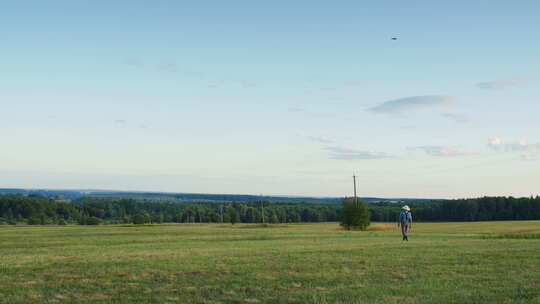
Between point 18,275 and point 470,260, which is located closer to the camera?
point 18,275

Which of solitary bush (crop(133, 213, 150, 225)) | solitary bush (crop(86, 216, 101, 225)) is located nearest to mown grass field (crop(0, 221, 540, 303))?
solitary bush (crop(133, 213, 150, 225))

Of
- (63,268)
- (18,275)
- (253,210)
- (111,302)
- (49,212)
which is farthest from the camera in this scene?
(253,210)

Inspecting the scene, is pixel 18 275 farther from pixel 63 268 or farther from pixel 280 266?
pixel 280 266

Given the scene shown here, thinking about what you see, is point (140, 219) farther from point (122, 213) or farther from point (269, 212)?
point (122, 213)

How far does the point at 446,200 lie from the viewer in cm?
16650

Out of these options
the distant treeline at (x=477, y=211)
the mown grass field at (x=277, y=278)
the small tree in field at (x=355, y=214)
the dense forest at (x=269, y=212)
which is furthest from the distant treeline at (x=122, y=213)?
the mown grass field at (x=277, y=278)

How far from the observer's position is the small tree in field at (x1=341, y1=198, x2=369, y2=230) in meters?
84.6

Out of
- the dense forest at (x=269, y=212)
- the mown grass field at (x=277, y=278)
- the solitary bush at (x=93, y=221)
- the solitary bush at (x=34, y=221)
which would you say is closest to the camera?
the mown grass field at (x=277, y=278)

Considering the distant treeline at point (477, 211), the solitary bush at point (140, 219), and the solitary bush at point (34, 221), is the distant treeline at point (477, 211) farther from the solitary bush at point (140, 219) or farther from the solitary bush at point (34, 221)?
the solitary bush at point (34, 221)

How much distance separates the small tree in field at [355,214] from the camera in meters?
84.6

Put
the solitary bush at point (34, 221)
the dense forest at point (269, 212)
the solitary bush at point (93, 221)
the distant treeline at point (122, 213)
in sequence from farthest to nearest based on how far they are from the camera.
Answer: the dense forest at point (269, 212), the distant treeline at point (122, 213), the solitary bush at point (34, 221), the solitary bush at point (93, 221)

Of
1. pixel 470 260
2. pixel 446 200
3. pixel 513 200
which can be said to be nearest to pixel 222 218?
pixel 446 200

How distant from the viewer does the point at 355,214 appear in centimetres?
8481

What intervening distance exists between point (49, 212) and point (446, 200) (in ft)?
387
